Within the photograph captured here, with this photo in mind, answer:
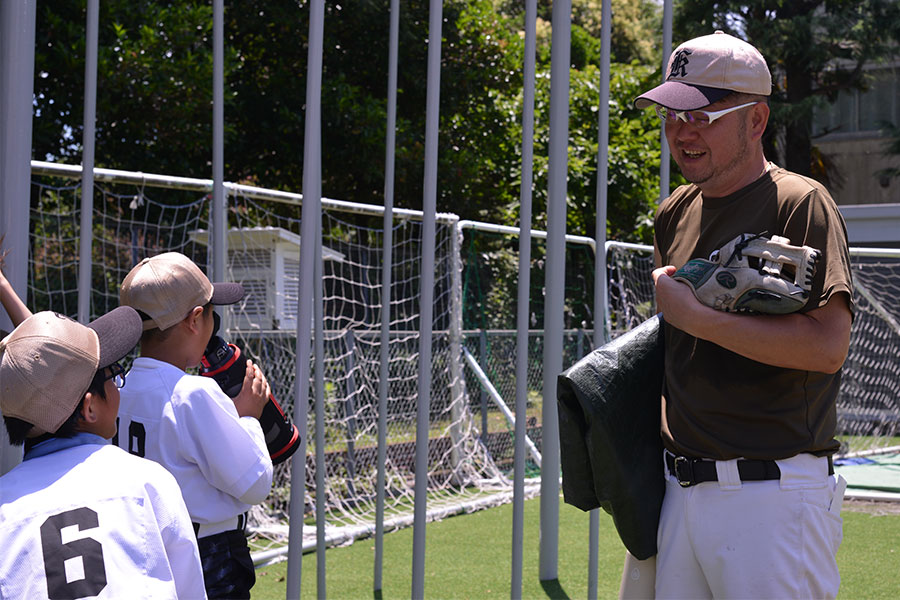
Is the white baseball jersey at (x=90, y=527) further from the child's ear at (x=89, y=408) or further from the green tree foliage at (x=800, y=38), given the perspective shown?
the green tree foliage at (x=800, y=38)

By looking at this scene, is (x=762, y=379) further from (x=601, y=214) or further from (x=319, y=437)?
(x=319, y=437)

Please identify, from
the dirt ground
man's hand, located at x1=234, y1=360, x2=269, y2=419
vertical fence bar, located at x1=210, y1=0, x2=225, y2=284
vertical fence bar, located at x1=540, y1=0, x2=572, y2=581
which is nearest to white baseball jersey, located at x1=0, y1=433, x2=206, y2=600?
man's hand, located at x1=234, y1=360, x2=269, y2=419

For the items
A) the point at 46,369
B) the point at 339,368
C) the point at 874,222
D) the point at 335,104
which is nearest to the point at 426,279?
the point at 46,369

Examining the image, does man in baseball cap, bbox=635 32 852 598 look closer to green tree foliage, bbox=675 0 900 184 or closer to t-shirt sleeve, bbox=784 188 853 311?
t-shirt sleeve, bbox=784 188 853 311

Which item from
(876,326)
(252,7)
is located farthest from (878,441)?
(252,7)

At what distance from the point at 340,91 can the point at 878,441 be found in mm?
7887

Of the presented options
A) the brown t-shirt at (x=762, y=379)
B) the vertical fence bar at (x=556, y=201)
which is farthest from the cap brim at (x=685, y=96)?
the vertical fence bar at (x=556, y=201)

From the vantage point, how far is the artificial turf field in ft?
16.3

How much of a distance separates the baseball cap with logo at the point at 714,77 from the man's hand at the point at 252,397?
1278 mm

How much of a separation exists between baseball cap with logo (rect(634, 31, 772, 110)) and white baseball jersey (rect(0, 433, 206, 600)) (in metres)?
1.39

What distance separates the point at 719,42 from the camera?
227cm

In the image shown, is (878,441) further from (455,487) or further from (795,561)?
(795,561)

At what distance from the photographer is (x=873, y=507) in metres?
7.36

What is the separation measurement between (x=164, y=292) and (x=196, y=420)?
1.24 ft
